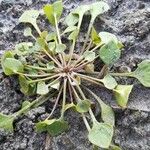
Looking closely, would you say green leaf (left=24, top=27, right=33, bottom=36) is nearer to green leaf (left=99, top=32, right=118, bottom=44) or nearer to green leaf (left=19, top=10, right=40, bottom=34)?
green leaf (left=19, top=10, right=40, bottom=34)

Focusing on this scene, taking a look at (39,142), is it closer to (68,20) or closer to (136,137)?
(136,137)

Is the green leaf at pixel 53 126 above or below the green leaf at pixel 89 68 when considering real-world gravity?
below

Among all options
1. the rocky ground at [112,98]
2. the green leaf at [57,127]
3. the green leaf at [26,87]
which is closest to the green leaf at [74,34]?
the rocky ground at [112,98]

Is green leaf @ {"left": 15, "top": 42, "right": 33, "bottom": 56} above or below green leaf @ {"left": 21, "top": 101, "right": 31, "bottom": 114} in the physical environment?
above

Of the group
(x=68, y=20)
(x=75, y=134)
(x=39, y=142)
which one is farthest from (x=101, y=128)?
(x=68, y=20)

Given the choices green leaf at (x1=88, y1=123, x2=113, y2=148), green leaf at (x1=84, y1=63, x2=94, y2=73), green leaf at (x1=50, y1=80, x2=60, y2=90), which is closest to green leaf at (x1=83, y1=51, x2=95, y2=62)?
green leaf at (x1=84, y1=63, x2=94, y2=73)

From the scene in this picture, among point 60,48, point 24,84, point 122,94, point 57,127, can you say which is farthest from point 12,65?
point 122,94

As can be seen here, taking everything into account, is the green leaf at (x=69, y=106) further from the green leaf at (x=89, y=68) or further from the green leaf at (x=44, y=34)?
the green leaf at (x=44, y=34)
